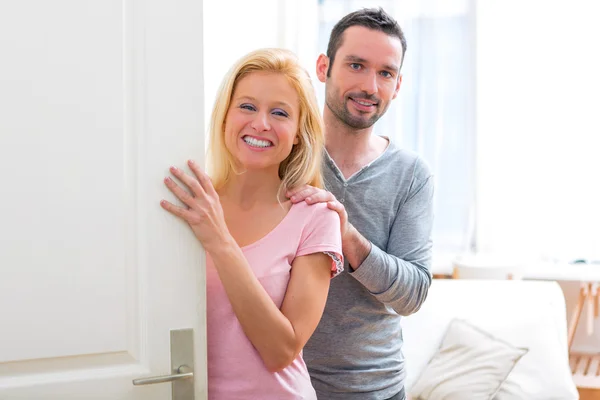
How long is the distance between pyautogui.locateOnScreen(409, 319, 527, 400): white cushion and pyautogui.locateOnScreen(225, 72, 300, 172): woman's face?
1.63 m

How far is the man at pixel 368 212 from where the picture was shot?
5.68ft

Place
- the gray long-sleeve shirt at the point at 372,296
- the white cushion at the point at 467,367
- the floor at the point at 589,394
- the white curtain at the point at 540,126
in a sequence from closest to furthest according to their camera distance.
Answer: the gray long-sleeve shirt at the point at 372,296 < the white cushion at the point at 467,367 < the floor at the point at 589,394 < the white curtain at the point at 540,126

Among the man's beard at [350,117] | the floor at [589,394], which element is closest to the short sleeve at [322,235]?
the man's beard at [350,117]

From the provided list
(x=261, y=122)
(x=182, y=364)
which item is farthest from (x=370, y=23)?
(x=182, y=364)

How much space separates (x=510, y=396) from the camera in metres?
2.63

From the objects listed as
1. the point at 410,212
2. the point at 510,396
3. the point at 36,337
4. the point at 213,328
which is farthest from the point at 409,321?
the point at 36,337

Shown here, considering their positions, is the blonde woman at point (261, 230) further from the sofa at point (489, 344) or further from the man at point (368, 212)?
the sofa at point (489, 344)

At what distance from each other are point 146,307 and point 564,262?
3.12m

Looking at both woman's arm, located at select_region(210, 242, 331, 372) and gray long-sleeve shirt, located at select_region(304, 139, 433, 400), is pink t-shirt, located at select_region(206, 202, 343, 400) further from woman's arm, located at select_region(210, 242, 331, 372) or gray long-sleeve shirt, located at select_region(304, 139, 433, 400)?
gray long-sleeve shirt, located at select_region(304, 139, 433, 400)

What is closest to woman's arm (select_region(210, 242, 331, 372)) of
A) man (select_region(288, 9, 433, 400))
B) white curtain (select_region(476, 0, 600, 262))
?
man (select_region(288, 9, 433, 400))

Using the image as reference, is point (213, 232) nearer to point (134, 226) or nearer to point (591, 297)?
point (134, 226)

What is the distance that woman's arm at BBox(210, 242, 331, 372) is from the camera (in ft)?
4.13

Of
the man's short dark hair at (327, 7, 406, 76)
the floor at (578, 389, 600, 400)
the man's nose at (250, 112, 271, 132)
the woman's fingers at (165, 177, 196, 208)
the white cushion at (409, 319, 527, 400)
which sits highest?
the man's short dark hair at (327, 7, 406, 76)

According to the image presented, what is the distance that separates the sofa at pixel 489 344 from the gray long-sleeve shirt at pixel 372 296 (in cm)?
96
